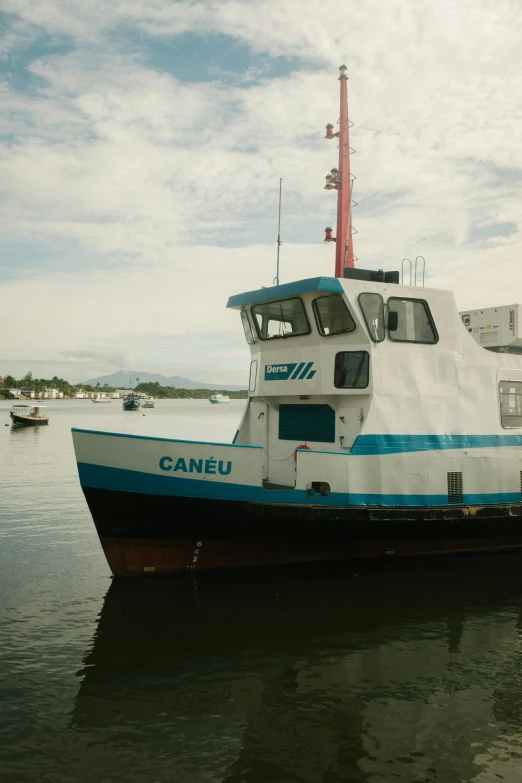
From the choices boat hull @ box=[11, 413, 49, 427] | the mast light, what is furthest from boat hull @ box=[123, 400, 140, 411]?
the mast light

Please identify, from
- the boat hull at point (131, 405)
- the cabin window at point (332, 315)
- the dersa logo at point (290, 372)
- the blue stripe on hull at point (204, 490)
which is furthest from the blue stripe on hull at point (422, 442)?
the boat hull at point (131, 405)

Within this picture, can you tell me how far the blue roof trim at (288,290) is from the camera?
31.7 ft

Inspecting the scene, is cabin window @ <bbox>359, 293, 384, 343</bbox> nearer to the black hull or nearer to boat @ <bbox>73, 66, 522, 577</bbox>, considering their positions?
boat @ <bbox>73, 66, 522, 577</bbox>

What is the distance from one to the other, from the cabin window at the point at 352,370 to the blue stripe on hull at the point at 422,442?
0.88 meters

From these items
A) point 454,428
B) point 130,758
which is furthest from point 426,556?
point 130,758

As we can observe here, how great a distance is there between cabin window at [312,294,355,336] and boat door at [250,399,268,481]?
216 cm

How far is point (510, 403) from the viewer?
11.4 meters

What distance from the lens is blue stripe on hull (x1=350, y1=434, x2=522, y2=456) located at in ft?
32.2

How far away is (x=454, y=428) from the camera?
10594 millimetres

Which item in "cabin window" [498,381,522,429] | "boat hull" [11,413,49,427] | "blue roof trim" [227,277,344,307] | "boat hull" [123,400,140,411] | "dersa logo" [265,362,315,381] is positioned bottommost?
"cabin window" [498,381,522,429]

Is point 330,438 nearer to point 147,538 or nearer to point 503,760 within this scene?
point 147,538

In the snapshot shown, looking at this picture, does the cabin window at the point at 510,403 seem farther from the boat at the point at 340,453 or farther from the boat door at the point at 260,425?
the boat door at the point at 260,425

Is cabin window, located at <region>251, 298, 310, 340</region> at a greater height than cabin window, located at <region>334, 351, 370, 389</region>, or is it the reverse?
cabin window, located at <region>251, 298, 310, 340</region>

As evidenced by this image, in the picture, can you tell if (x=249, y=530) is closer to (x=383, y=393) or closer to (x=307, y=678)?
(x=307, y=678)
